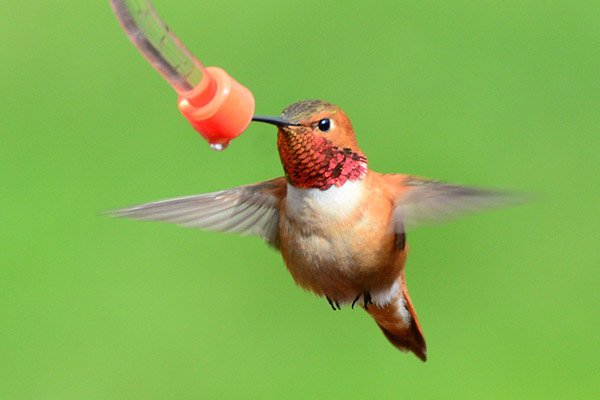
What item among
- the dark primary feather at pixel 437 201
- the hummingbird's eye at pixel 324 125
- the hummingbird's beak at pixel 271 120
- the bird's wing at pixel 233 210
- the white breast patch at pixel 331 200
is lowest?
the dark primary feather at pixel 437 201

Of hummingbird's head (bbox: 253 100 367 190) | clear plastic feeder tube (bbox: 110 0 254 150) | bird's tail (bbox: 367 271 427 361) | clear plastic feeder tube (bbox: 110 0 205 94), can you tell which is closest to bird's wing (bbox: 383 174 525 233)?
hummingbird's head (bbox: 253 100 367 190)

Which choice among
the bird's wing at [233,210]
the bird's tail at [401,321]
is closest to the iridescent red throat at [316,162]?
the bird's wing at [233,210]

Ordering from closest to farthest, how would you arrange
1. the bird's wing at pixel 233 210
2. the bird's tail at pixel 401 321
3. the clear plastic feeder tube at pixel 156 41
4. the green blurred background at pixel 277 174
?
the clear plastic feeder tube at pixel 156 41, the bird's wing at pixel 233 210, the bird's tail at pixel 401 321, the green blurred background at pixel 277 174

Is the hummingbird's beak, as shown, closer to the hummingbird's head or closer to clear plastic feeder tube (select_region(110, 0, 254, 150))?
the hummingbird's head

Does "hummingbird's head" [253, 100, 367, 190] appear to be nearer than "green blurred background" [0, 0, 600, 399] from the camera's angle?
Yes

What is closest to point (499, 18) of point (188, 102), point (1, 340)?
point (1, 340)

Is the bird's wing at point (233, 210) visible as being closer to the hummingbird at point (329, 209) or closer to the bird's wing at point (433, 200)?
the hummingbird at point (329, 209)

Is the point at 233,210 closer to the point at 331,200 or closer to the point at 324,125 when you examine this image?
the point at 331,200

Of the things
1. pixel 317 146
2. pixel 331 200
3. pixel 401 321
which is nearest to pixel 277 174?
pixel 401 321
